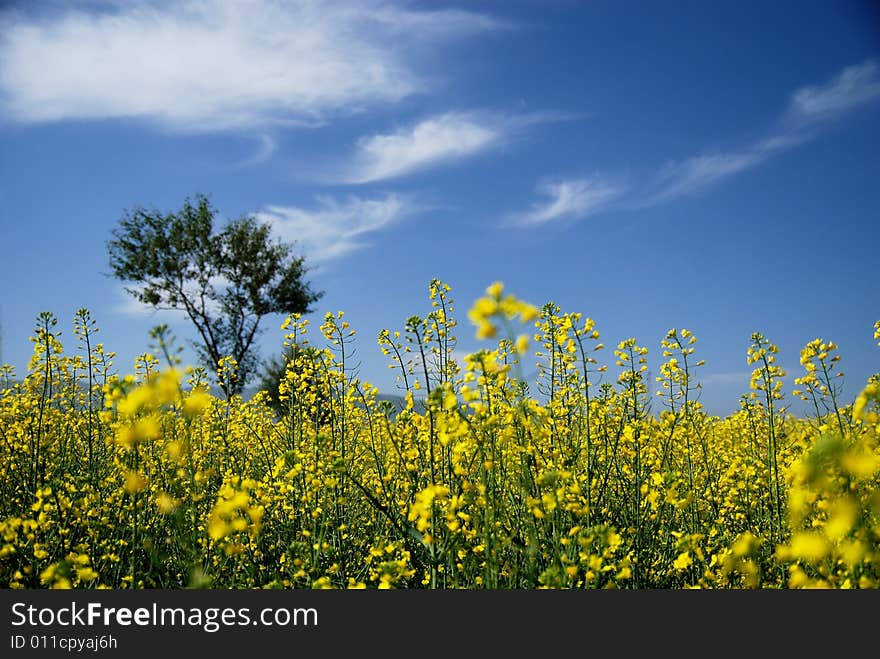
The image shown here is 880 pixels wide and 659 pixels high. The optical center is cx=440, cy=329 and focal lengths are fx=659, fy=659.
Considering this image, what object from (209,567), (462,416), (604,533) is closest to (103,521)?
(209,567)

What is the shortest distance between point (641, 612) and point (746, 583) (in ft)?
3.95

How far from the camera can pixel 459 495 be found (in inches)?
125

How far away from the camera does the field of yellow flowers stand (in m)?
2.70

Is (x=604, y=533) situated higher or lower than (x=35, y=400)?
lower

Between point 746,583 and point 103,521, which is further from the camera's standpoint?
point 103,521

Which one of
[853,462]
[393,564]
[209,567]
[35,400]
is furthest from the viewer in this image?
[35,400]

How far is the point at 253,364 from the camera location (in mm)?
23391

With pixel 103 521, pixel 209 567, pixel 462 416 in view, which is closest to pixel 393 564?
pixel 462 416

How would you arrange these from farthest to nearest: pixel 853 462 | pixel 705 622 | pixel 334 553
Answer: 1. pixel 334 553
2. pixel 705 622
3. pixel 853 462

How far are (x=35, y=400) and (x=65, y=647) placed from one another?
15.1 feet

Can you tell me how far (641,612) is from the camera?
2369mm

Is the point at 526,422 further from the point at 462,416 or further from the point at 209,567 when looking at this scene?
the point at 209,567

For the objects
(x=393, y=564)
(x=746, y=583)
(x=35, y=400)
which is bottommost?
(x=746, y=583)

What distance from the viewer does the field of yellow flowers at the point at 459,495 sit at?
2697mm
